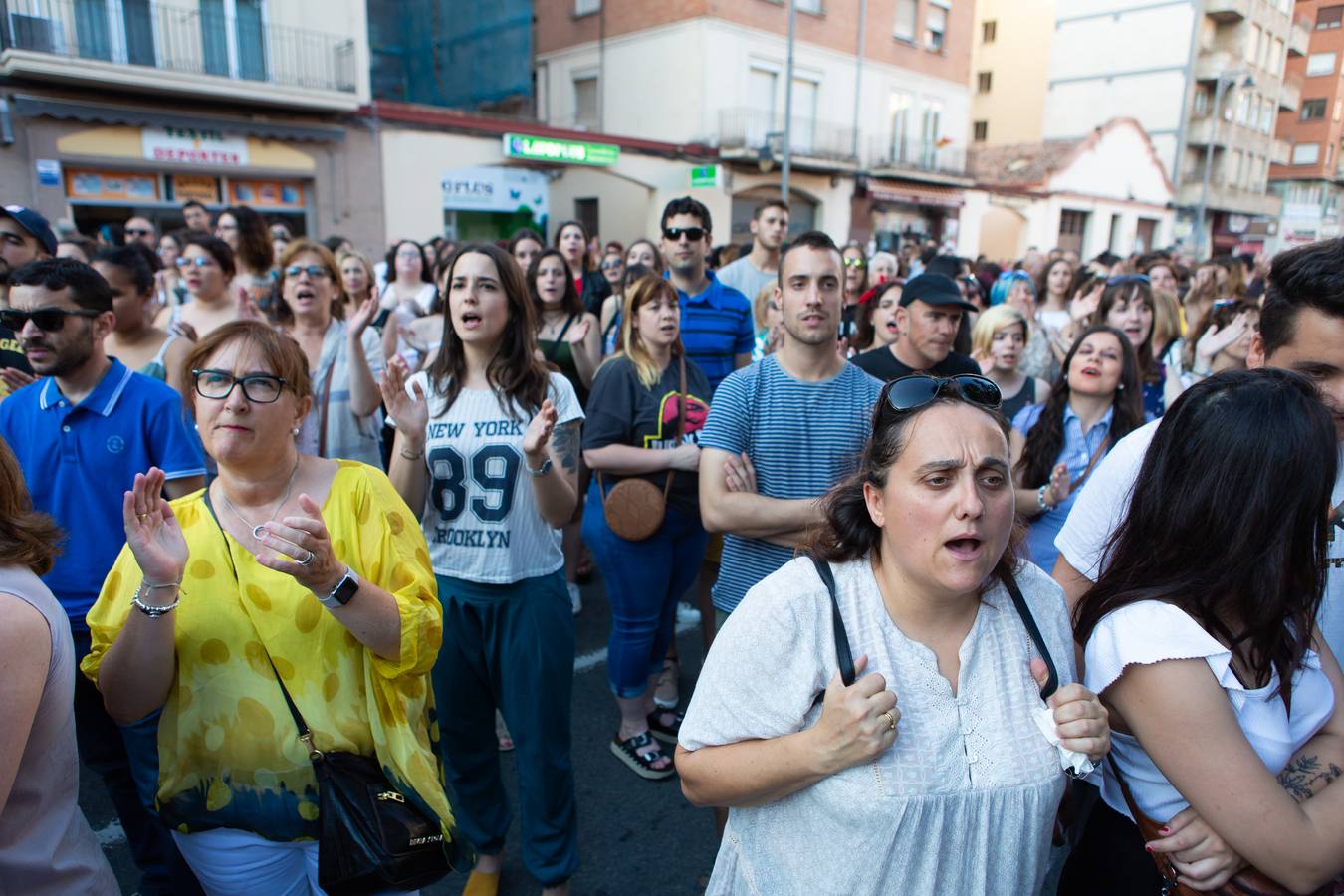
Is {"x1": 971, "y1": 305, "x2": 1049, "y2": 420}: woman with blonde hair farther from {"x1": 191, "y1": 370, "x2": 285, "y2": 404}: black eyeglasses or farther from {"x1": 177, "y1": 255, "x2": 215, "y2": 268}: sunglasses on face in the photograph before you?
{"x1": 177, "y1": 255, "x2": 215, "y2": 268}: sunglasses on face

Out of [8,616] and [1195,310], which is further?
[1195,310]

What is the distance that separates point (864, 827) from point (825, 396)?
1590 mm

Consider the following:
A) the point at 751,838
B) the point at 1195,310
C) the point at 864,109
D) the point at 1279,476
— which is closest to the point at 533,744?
the point at 751,838

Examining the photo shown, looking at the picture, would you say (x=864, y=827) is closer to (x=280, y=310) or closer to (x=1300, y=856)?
(x=1300, y=856)

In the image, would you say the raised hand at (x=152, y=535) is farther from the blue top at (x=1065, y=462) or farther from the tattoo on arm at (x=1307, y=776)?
the blue top at (x=1065, y=462)

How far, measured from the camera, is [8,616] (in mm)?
1388

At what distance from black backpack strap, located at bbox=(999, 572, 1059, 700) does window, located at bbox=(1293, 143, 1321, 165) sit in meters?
56.6

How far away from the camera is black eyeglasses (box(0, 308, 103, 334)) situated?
8.33 feet

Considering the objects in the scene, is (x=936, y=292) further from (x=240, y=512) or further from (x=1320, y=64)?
(x=1320, y=64)

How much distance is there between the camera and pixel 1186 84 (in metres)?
32.0

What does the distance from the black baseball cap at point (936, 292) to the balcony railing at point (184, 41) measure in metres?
13.4

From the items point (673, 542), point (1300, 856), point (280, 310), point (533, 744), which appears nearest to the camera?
point (1300, 856)

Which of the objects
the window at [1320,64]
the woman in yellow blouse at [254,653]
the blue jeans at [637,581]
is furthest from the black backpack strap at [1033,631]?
the window at [1320,64]

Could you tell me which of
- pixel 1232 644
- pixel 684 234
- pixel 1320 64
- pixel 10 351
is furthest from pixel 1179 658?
pixel 1320 64
